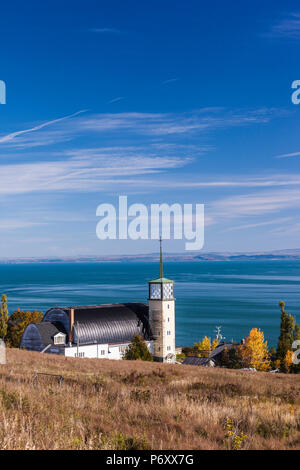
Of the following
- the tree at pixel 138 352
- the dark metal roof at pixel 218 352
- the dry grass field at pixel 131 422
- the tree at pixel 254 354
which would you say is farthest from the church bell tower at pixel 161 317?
the dry grass field at pixel 131 422

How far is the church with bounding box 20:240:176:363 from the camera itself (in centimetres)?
5681

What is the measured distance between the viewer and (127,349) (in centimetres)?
5728

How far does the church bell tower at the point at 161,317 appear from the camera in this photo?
63094 mm

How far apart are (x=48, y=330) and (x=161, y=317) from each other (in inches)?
582

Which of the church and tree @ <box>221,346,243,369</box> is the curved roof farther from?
tree @ <box>221,346,243,369</box>

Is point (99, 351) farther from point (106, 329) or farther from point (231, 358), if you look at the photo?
point (231, 358)

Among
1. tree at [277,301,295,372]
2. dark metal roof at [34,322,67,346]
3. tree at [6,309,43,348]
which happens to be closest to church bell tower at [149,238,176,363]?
dark metal roof at [34,322,67,346]

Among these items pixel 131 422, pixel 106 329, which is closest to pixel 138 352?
pixel 106 329

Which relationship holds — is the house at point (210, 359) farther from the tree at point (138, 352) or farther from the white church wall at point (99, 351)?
the white church wall at point (99, 351)

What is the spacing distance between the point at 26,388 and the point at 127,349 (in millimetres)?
46656

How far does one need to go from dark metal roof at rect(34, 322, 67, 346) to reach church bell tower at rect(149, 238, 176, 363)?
12.2 metres

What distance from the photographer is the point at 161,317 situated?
63.0 m
